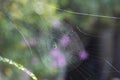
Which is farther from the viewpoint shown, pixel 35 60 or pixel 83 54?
pixel 83 54

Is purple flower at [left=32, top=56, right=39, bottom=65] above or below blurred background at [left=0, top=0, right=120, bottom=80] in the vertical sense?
below

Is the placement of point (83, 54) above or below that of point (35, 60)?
above

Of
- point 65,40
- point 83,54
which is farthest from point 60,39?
point 83,54

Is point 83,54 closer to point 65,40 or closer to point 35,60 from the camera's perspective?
point 65,40

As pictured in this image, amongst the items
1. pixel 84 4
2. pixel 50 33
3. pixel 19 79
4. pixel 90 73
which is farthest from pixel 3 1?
pixel 90 73

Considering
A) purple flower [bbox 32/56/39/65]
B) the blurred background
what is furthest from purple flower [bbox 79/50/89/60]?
purple flower [bbox 32/56/39/65]

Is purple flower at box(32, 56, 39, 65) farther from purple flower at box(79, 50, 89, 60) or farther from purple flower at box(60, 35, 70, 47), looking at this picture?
purple flower at box(79, 50, 89, 60)

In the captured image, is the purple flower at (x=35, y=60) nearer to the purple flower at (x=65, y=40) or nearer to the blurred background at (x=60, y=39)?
the blurred background at (x=60, y=39)

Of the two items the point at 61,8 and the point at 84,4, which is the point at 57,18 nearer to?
the point at 61,8

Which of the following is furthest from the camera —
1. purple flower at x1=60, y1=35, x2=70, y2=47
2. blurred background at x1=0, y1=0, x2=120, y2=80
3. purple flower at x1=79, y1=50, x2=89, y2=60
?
purple flower at x1=79, y1=50, x2=89, y2=60
